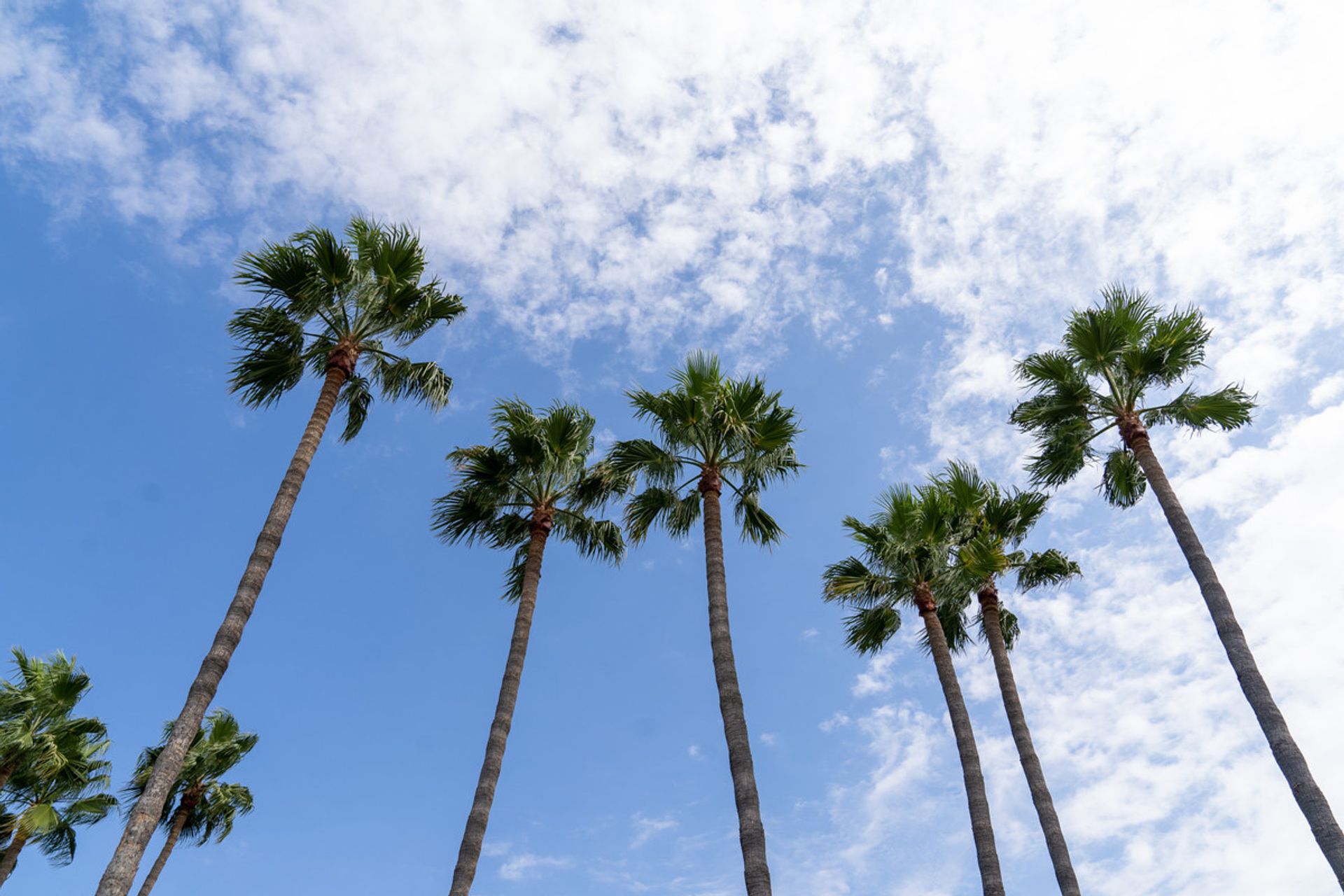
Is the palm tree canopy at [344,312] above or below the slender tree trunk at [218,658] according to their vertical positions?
above

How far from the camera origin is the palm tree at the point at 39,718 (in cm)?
2120

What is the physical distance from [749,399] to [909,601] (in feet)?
21.8

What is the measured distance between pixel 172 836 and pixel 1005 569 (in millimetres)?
23603

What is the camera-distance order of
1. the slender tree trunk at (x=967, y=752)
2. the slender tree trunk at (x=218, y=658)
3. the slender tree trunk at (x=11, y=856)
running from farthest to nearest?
the slender tree trunk at (x=11, y=856) < the slender tree trunk at (x=967, y=752) < the slender tree trunk at (x=218, y=658)

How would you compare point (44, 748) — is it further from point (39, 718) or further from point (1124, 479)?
point (1124, 479)

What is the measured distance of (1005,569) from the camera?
22.1 m

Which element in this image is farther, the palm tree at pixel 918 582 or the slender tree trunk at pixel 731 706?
the palm tree at pixel 918 582

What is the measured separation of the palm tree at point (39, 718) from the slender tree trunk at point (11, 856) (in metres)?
2.17

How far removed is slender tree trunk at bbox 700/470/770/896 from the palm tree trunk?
1745 centimetres

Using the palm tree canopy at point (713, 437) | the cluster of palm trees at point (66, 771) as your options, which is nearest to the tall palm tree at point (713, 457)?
the palm tree canopy at point (713, 437)

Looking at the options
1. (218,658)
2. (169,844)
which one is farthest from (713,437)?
(169,844)

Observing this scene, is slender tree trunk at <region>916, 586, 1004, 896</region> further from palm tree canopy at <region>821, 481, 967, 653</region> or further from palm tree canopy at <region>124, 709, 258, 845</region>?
palm tree canopy at <region>124, 709, 258, 845</region>

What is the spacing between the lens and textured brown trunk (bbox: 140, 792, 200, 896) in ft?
74.9

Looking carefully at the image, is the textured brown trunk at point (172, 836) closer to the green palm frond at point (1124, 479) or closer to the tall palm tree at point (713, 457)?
the tall palm tree at point (713, 457)
